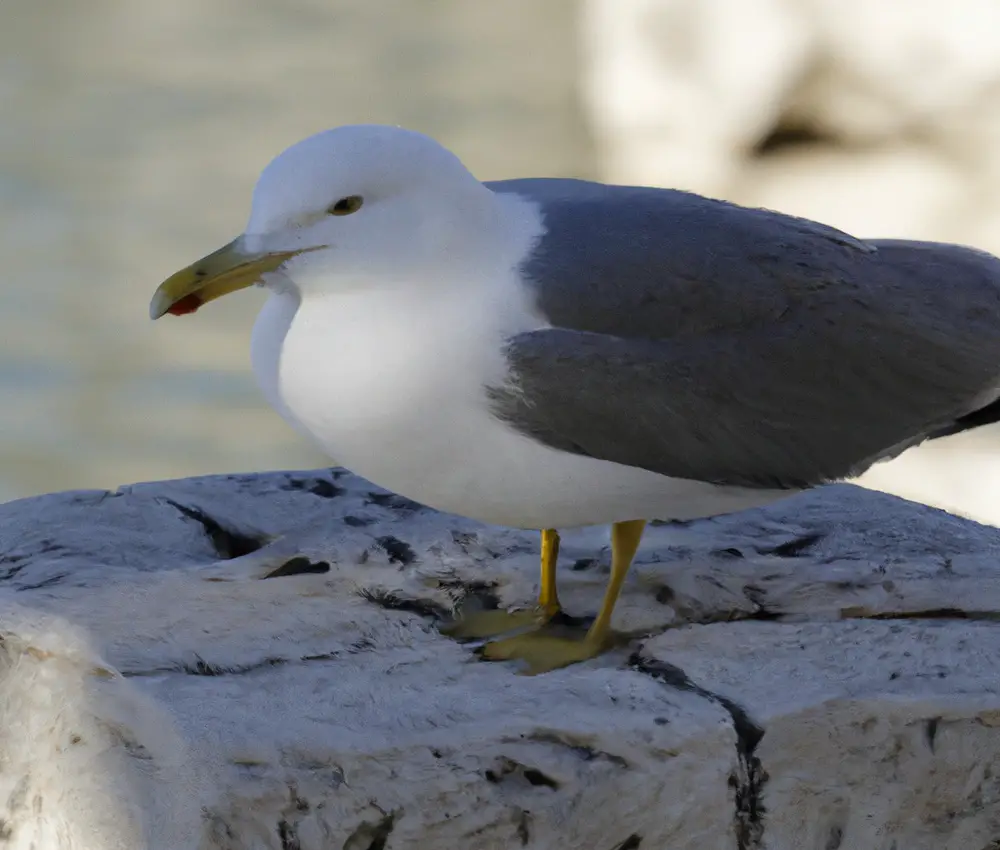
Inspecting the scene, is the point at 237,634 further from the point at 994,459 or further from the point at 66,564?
the point at 994,459

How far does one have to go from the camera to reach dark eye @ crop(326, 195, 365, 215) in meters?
1.69

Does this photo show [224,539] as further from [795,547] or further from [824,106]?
[824,106]

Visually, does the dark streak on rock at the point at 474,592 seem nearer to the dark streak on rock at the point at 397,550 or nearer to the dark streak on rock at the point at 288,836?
the dark streak on rock at the point at 397,550

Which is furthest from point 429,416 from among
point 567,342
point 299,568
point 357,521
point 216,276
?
point 357,521

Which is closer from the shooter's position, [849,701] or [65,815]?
[65,815]

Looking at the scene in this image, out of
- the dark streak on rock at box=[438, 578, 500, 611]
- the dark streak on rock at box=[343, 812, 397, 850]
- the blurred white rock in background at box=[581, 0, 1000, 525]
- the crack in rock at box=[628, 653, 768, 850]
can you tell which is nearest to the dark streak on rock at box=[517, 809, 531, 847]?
the dark streak on rock at box=[343, 812, 397, 850]

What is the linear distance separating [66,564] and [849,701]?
3.51ft

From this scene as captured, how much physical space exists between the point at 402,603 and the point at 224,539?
1.36 feet

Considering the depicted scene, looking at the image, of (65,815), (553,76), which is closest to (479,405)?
(65,815)

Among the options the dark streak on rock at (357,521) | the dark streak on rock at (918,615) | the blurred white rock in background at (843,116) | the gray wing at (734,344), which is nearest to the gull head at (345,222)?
the gray wing at (734,344)

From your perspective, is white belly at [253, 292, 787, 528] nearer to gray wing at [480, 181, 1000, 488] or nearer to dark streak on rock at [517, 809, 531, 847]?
gray wing at [480, 181, 1000, 488]

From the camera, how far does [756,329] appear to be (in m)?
1.79

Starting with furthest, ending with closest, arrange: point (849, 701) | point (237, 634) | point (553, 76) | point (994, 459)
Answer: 1. point (553, 76)
2. point (994, 459)
3. point (237, 634)
4. point (849, 701)

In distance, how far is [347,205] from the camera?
169 centimetres
